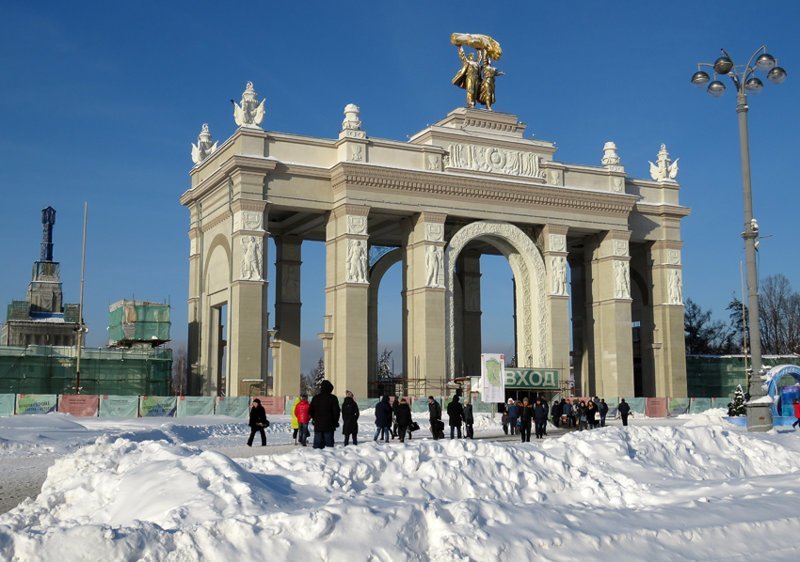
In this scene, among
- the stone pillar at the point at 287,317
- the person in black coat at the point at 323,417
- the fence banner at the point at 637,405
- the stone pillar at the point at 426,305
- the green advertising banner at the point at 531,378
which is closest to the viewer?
the person in black coat at the point at 323,417

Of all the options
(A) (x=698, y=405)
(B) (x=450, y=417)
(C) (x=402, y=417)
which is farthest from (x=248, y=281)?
(A) (x=698, y=405)

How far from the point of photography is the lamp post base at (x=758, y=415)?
973 inches

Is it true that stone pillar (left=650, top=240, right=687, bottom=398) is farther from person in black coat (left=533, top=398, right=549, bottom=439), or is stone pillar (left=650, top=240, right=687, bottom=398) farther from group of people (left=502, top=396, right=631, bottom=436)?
person in black coat (left=533, top=398, right=549, bottom=439)

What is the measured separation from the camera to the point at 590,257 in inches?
2205

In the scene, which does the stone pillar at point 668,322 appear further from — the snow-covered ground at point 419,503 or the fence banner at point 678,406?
the snow-covered ground at point 419,503

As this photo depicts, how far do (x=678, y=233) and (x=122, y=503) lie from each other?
49.9 m

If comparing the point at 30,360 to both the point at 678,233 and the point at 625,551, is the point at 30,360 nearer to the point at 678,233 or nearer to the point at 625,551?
the point at 678,233

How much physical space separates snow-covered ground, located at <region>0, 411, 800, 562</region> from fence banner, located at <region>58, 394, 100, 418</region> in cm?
2046

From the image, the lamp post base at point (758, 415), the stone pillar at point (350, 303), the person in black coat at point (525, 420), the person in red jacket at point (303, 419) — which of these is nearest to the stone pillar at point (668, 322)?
the stone pillar at point (350, 303)

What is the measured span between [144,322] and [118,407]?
22351 millimetres

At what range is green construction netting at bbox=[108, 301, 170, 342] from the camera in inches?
2432

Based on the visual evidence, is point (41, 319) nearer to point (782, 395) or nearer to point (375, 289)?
point (375, 289)

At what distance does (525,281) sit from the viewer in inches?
2072

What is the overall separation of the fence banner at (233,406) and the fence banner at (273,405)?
36.7 inches
